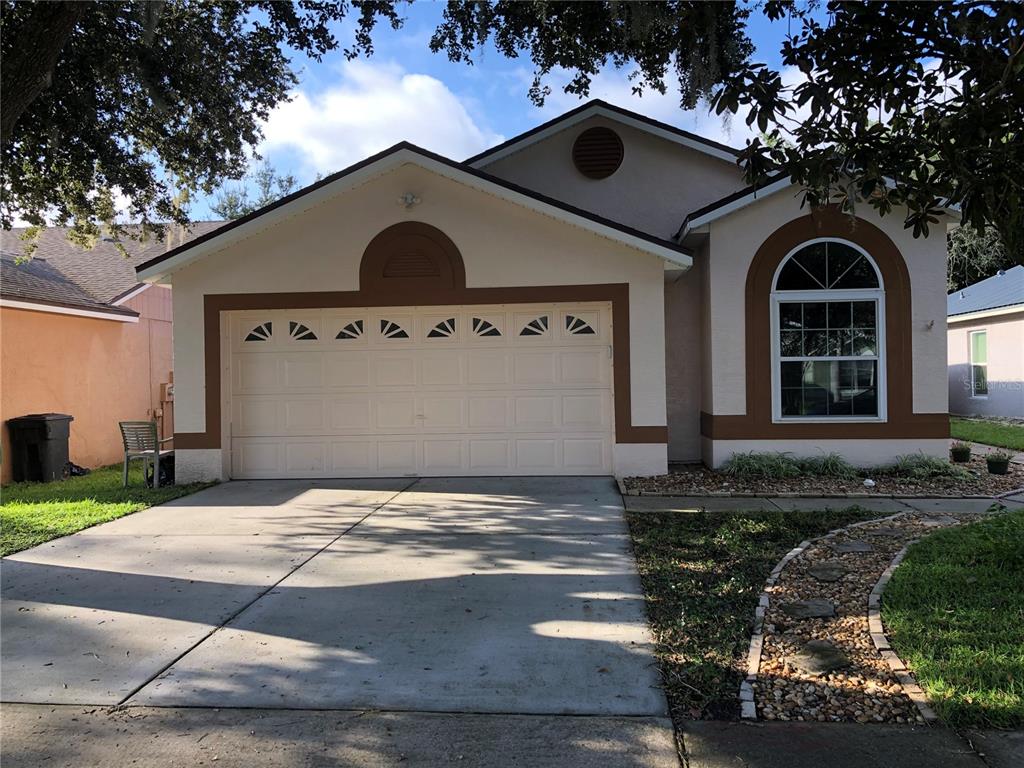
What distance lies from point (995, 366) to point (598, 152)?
14.1 meters

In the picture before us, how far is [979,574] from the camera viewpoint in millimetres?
5172

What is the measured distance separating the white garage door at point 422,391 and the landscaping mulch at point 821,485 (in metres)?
1.22

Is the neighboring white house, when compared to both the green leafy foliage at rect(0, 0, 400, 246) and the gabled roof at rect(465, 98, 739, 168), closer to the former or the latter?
the gabled roof at rect(465, 98, 739, 168)

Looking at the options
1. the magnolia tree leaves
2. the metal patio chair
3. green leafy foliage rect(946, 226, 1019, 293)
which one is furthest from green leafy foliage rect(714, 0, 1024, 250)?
green leafy foliage rect(946, 226, 1019, 293)

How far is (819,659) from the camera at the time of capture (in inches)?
161

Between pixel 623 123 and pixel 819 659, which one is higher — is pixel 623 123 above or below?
above

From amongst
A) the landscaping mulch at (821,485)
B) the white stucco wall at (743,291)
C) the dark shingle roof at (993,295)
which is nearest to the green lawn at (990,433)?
the dark shingle roof at (993,295)

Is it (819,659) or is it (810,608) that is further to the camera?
(810,608)

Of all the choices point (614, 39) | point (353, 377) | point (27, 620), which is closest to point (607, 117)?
point (614, 39)

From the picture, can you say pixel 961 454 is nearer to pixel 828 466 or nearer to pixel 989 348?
pixel 828 466

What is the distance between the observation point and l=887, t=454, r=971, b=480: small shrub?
9680mm

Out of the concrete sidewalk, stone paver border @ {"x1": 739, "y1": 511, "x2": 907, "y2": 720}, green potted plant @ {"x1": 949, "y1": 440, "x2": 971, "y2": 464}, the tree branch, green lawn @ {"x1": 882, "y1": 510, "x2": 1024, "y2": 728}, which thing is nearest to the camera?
the concrete sidewalk

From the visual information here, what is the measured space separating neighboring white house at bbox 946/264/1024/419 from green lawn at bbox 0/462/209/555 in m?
19.3

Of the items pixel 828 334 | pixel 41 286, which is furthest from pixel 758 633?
pixel 41 286
